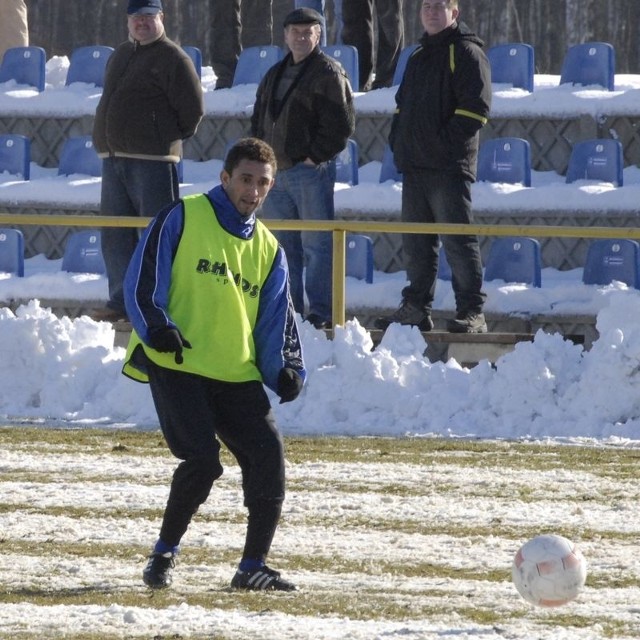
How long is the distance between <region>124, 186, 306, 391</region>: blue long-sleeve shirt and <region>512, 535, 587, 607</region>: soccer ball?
129 centimetres

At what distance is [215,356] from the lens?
21.5ft

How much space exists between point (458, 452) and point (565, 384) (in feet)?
4.42

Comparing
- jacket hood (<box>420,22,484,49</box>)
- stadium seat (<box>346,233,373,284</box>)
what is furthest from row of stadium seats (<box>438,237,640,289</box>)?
jacket hood (<box>420,22,484,49</box>)

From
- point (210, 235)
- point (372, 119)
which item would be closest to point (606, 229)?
point (372, 119)

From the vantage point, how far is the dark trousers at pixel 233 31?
Result: 52.3ft

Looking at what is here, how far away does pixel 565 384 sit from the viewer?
11.4 meters

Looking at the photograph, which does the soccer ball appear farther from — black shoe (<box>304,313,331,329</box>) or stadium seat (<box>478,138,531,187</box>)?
stadium seat (<box>478,138,531,187</box>)

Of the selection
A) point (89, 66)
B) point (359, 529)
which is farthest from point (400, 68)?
point (359, 529)

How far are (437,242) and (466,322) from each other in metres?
0.61

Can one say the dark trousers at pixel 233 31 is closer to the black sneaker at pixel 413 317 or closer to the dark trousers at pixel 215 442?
the black sneaker at pixel 413 317

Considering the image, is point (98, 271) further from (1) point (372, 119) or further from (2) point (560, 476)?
(2) point (560, 476)

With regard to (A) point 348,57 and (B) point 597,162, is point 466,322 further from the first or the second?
(A) point 348,57

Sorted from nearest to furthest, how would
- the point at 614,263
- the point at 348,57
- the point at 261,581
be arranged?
1. the point at 261,581
2. the point at 614,263
3. the point at 348,57

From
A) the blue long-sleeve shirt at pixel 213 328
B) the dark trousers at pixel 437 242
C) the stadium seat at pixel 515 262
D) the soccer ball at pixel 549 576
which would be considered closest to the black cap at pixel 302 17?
the dark trousers at pixel 437 242
